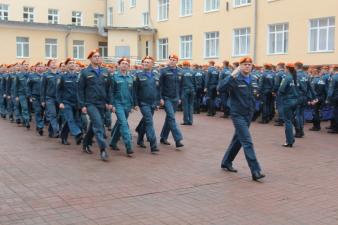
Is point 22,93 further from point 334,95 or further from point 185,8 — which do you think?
point 185,8

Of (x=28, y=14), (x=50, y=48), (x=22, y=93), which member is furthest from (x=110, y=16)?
(x=22, y=93)

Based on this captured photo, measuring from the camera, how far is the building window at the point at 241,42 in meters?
29.7

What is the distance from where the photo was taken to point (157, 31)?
39.8 m

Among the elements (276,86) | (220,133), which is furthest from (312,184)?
(276,86)

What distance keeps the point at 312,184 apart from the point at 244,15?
75.1 ft

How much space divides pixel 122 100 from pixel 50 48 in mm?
33661

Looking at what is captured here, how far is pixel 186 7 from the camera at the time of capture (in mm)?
35969

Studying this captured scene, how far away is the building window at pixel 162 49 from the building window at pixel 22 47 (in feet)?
36.8

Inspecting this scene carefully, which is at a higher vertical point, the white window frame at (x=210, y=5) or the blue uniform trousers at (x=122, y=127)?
the white window frame at (x=210, y=5)

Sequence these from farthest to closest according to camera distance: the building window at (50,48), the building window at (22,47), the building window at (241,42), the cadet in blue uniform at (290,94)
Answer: the building window at (50,48) → the building window at (22,47) → the building window at (241,42) → the cadet in blue uniform at (290,94)

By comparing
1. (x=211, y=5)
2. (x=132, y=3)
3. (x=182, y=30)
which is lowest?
(x=182, y=30)

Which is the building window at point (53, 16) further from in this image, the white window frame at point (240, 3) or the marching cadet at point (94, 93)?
the marching cadet at point (94, 93)

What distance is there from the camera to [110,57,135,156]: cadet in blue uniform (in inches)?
404

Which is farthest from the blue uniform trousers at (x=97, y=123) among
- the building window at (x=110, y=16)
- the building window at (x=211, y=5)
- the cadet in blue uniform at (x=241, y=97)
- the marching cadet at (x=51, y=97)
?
the building window at (x=110, y=16)
